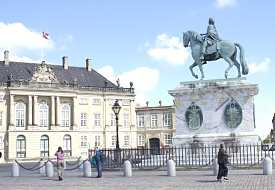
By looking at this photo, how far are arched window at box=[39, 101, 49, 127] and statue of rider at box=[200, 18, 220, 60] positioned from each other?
5238 centimetres

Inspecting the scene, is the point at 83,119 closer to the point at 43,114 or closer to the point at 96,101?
the point at 96,101

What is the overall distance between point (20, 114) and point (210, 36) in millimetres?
52234

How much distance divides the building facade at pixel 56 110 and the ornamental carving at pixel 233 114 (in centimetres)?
4972

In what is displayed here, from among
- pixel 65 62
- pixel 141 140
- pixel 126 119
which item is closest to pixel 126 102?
pixel 126 119

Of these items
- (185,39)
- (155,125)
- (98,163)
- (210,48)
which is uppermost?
(185,39)

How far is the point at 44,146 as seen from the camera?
253 feet

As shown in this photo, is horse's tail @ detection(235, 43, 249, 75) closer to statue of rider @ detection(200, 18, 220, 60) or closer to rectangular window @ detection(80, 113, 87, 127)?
statue of rider @ detection(200, 18, 220, 60)

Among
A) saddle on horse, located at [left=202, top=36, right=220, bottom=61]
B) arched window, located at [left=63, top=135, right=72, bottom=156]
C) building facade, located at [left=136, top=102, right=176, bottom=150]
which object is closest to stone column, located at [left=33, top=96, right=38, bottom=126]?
arched window, located at [left=63, top=135, right=72, bottom=156]

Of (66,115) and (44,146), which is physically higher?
(66,115)

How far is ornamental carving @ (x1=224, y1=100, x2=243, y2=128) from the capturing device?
2705 centimetres

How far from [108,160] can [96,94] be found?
171 ft

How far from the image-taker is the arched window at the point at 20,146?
7400cm

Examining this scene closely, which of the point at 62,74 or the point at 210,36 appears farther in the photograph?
the point at 62,74

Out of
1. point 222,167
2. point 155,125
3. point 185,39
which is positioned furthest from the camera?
point 155,125
